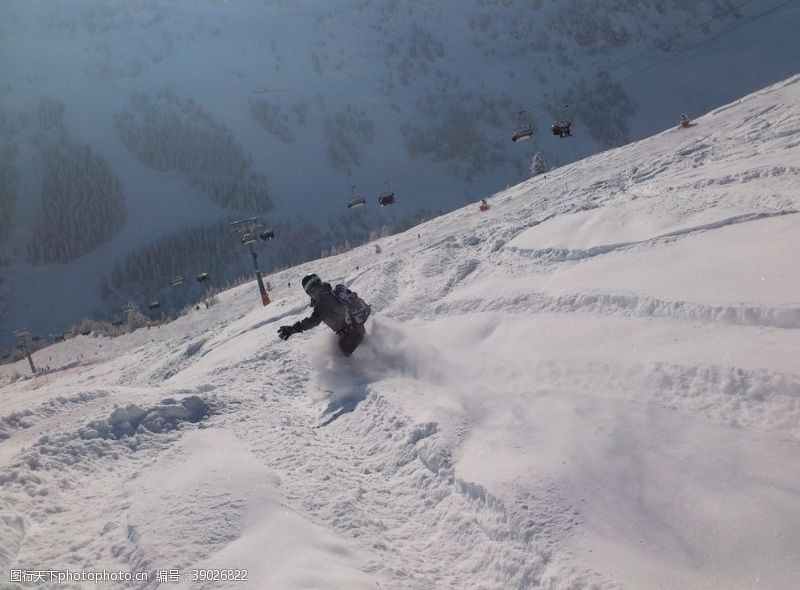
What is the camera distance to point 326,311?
10188 mm

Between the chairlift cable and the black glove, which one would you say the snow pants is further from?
the chairlift cable

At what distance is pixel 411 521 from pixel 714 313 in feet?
12.6

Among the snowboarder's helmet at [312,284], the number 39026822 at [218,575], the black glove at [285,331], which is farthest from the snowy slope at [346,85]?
the number 39026822 at [218,575]

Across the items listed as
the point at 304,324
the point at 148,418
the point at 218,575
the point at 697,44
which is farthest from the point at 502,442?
the point at 697,44

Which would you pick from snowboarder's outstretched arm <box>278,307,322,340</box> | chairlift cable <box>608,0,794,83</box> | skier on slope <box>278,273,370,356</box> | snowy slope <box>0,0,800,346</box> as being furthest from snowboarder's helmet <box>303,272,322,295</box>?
chairlift cable <box>608,0,794,83</box>

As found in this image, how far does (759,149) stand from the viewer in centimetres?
1266

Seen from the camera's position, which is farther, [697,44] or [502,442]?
[697,44]

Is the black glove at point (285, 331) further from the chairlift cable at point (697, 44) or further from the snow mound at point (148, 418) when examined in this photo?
the chairlift cable at point (697, 44)

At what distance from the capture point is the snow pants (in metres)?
10.4

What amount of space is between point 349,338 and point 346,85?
91.4 meters

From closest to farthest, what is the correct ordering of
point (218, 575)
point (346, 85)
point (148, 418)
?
point (218, 575) → point (148, 418) → point (346, 85)

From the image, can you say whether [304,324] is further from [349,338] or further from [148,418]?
[148,418]

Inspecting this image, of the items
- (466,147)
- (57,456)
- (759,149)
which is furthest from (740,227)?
(466,147)

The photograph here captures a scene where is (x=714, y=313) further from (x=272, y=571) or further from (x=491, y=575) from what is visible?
(x=272, y=571)
